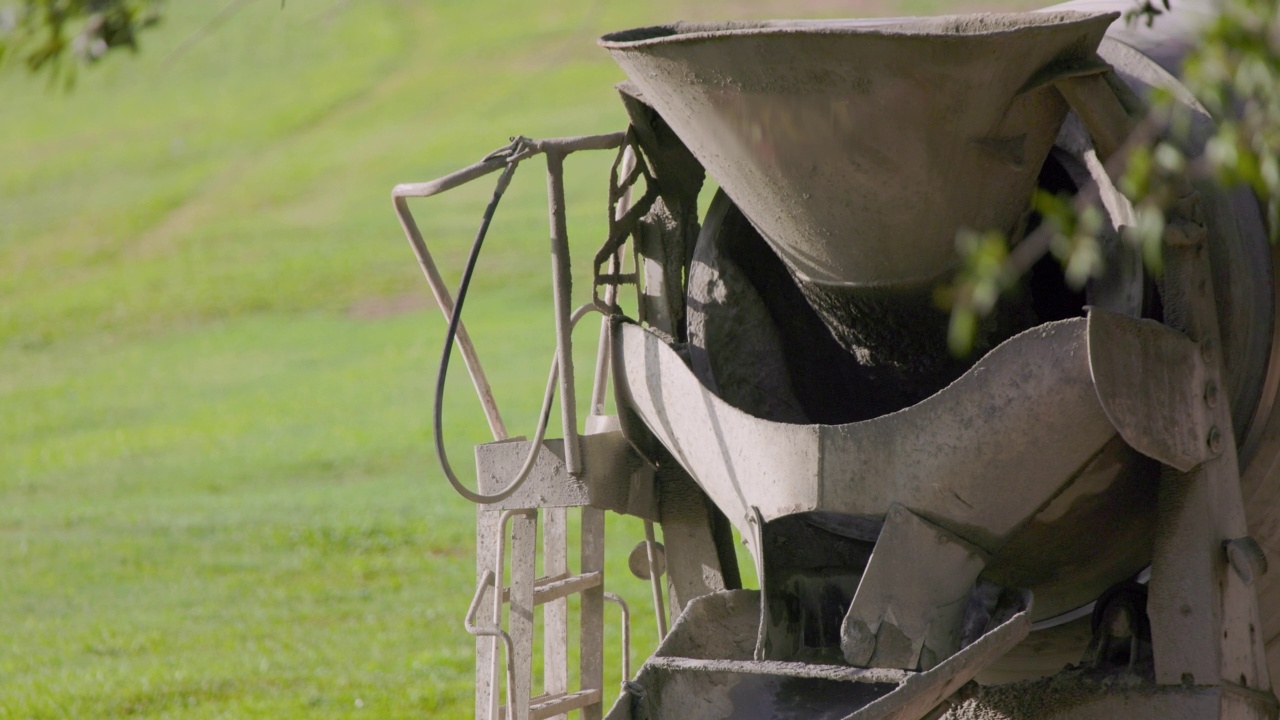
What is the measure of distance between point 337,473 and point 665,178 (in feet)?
36.9

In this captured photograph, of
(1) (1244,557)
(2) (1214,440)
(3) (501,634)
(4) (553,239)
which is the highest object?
(4) (553,239)

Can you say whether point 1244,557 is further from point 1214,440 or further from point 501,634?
point 501,634

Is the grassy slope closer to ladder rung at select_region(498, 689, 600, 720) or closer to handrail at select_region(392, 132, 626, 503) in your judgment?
handrail at select_region(392, 132, 626, 503)

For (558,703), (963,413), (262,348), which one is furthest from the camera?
(262,348)

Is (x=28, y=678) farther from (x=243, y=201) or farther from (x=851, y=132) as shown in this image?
(x=243, y=201)

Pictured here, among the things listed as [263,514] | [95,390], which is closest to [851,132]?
[263,514]

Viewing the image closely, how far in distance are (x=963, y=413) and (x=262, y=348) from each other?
1822cm

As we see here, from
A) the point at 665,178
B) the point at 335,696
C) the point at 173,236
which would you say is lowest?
the point at 335,696

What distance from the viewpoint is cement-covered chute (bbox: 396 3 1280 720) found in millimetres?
3699

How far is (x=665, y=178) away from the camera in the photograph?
4797 mm

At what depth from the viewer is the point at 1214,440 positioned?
385 cm

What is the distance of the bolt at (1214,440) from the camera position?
3842mm

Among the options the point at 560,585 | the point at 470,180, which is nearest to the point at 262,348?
the point at 560,585

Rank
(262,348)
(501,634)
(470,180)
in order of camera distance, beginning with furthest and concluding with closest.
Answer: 1. (262,348)
2. (501,634)
3. (470,180)
